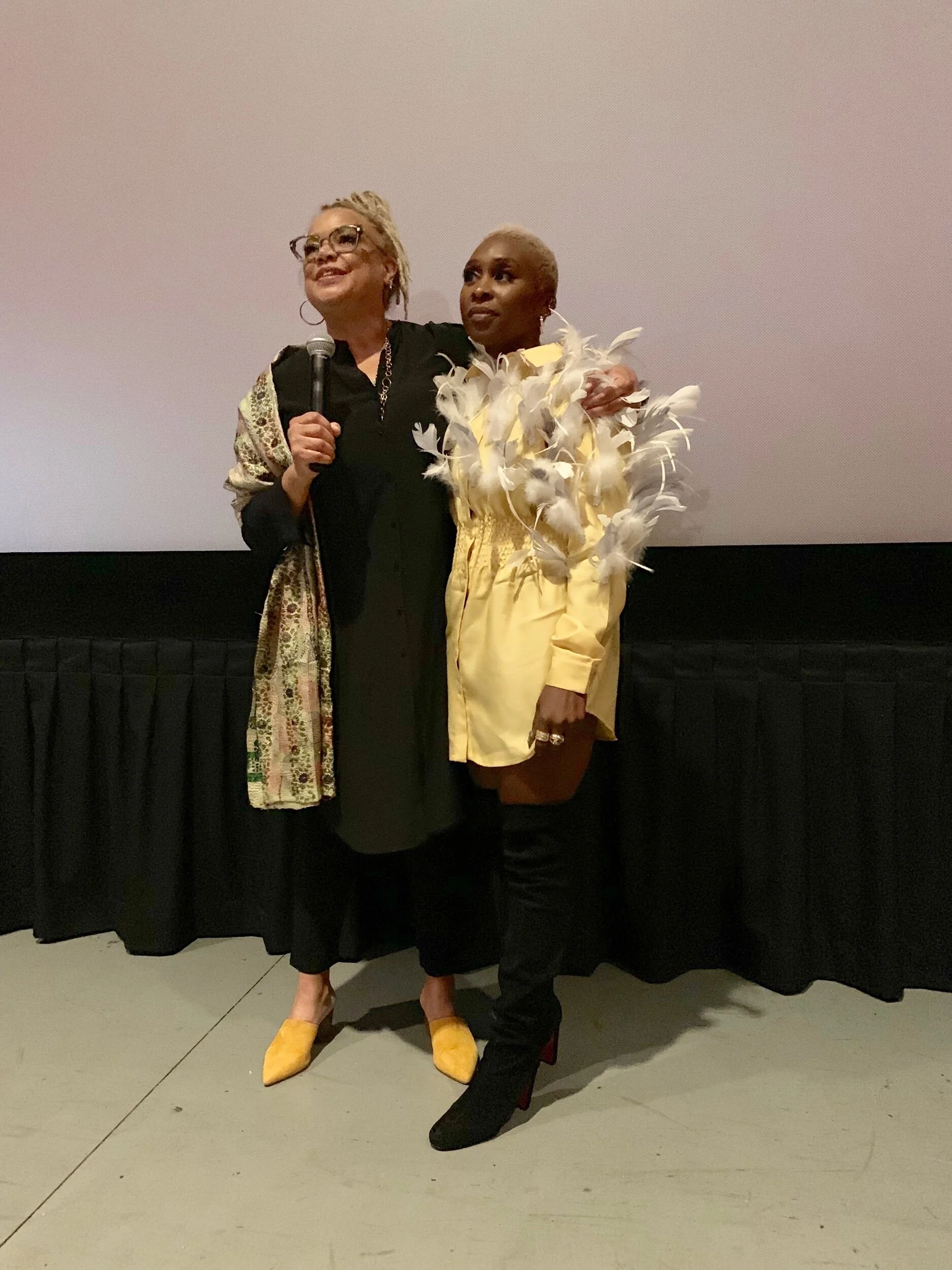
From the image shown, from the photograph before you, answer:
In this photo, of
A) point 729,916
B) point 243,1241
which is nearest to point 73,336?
point 243,1241

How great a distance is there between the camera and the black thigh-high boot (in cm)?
108

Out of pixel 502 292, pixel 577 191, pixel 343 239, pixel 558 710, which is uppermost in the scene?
pixel 577 191

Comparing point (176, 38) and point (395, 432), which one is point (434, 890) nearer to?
point (395, 432)

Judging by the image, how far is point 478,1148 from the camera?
1080 millimetres

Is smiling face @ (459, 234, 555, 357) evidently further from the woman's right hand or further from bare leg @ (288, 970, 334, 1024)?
bare leg @ (288, 970, 334, 1024)

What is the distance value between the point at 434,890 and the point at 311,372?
2.86ft

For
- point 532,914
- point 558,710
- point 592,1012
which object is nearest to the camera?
point 558,710

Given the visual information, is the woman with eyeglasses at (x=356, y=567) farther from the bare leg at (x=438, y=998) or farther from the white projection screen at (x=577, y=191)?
the white projection screen at (x=577, y=191)

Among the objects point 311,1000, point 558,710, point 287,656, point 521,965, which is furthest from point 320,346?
point 311,1000

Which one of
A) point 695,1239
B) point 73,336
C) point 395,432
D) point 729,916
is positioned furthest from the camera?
point 73,336

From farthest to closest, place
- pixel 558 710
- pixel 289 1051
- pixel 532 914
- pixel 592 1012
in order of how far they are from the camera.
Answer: pixel 592 1012, pixel 289 1051, pixel 532 914, pixel 558 710

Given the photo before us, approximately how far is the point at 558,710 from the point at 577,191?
3.64ft

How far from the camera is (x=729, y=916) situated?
154 centimetres

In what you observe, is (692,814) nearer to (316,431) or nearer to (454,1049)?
(454,1049)
